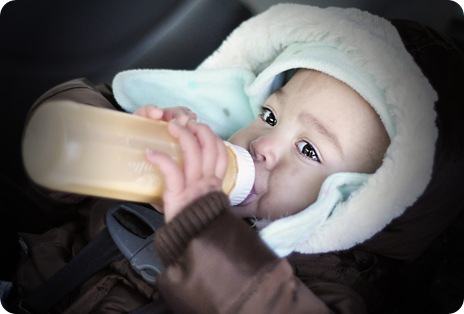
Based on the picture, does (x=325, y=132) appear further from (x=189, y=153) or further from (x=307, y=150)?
(x=189, y=153)

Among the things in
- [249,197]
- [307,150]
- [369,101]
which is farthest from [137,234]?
[369,101]

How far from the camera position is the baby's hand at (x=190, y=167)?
1.81ft

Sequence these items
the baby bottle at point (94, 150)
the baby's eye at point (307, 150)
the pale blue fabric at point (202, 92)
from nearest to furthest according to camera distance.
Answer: the baby bottle at point (94, 150)
the baby's eye at point (307, 150)
the pale blue fabric at point (202, 92)

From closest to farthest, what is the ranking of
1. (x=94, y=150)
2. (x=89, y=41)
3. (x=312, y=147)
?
(x=94, y=150) → (x=312, y=147) → (x=89, y=41)

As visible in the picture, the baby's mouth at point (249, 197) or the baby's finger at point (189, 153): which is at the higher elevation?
the baby's finger at point (189, 153)

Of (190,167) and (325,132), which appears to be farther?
(325,132)

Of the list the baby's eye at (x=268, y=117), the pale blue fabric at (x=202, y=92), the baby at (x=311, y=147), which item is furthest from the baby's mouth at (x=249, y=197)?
the pale blue fabric at (x=202, y=92)

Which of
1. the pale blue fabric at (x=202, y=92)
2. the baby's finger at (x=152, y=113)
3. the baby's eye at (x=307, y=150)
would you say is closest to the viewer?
the baby's finger at (x=152, y=113)

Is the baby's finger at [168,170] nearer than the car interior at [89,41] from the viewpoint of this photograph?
Yes

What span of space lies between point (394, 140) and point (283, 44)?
27cm

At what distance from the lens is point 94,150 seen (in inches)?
20.8

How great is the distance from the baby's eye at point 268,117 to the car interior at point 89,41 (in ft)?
0.68

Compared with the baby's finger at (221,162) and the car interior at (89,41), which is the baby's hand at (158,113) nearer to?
the baby's finger at (221,162)

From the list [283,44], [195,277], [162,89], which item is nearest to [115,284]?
[195,277]
